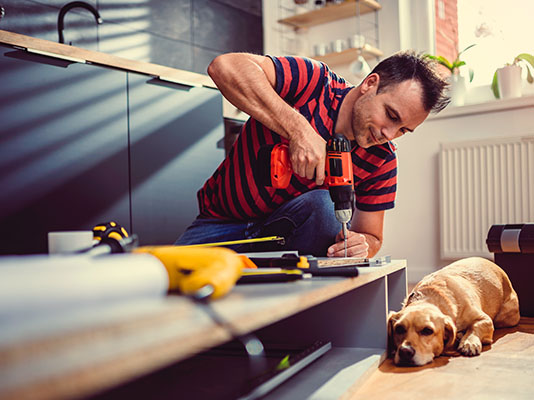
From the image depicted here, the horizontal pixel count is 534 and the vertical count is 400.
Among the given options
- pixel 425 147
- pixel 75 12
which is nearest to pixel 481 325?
pixel 425 147

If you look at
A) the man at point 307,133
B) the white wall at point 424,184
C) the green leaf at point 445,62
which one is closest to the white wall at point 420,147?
the white wall at point 424,184

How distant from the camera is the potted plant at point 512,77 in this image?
314 cm

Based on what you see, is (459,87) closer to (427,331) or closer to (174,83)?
(174,83)

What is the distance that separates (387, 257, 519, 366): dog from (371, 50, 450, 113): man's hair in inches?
22.5

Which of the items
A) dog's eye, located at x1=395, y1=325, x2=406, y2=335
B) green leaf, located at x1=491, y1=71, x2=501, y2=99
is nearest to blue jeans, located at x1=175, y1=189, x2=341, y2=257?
dog's eye, located at x1=395, y1=325, x2=406, y2=335

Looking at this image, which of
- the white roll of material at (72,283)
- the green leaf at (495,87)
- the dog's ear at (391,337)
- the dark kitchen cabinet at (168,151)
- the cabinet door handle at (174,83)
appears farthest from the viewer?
the green leaf at (495,87)

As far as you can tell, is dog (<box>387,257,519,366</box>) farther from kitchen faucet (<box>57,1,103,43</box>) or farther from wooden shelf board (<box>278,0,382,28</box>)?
wooden shelf board (<box>278,0,382,28</box>)

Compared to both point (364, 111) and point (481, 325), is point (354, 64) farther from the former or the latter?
point (481, 325)

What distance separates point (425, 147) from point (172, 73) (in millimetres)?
1817

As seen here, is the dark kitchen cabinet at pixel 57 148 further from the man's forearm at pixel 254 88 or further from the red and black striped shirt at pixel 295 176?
the man's forearm at pixel 254 88

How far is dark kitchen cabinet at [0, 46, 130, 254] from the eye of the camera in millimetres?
1914

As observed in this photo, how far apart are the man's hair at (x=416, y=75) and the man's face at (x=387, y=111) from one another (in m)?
0.02

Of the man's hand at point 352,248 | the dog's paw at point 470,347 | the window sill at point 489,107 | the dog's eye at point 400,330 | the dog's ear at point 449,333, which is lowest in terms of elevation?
the dog's paw at point 470,347

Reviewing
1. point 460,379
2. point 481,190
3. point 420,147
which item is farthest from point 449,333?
point 420,147
